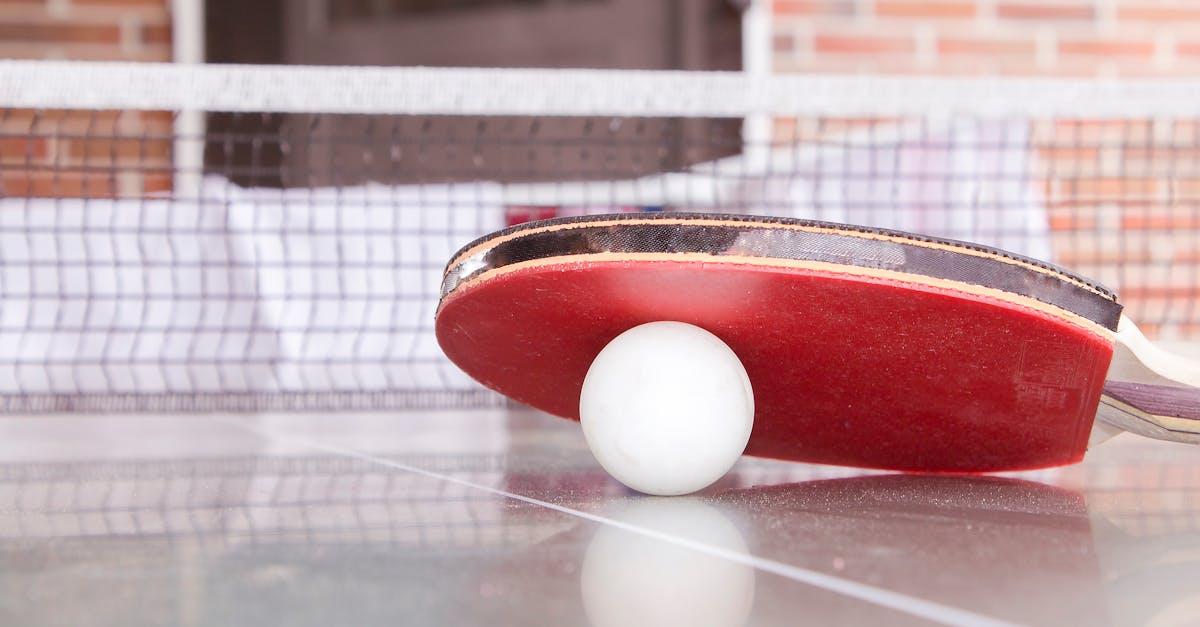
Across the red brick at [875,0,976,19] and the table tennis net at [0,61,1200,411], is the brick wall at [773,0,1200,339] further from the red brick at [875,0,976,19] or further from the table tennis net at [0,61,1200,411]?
the table tennis net at [0,61,1200,411]

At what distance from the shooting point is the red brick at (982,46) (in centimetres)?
263

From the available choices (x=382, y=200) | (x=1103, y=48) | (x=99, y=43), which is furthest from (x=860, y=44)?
(x=99, y=43)

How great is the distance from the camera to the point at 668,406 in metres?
0.74

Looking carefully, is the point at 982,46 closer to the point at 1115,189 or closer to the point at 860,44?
the point at 860,44

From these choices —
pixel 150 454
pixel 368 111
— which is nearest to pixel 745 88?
pixel 368 111

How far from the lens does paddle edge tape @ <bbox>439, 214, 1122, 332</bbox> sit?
673mm

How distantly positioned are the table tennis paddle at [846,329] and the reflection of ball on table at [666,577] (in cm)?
16

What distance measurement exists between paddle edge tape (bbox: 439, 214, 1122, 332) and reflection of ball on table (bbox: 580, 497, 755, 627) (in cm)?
18

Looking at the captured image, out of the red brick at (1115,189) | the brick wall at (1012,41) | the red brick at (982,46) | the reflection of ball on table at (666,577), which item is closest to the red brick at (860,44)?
the brick wall at (1012,41)

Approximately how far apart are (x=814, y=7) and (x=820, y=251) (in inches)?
82.8

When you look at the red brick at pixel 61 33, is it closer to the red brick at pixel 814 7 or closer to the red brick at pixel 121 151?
the red brick at pixel 121 151

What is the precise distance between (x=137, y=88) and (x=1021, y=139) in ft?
5.21

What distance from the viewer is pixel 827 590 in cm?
48

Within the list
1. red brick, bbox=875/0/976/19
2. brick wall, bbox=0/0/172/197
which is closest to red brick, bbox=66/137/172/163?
brick wall, bbox=0/0/172/197
